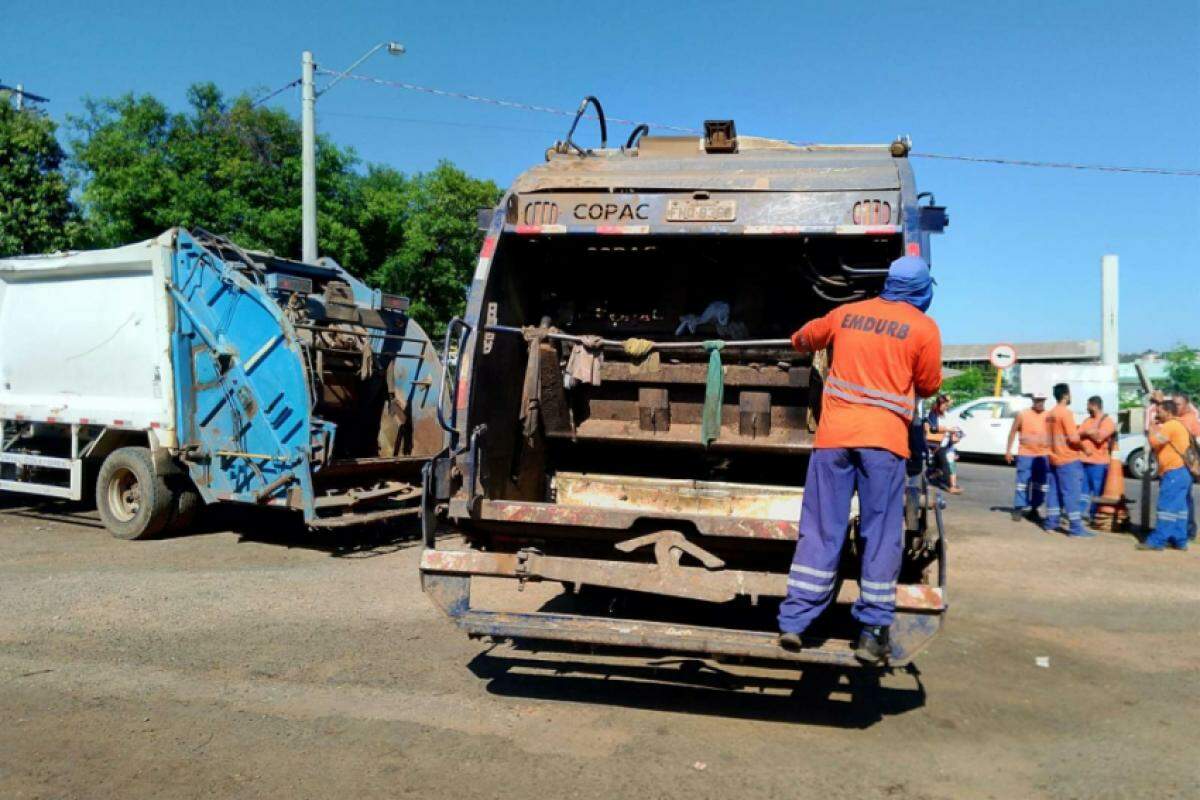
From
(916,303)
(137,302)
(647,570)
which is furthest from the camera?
(137,302)

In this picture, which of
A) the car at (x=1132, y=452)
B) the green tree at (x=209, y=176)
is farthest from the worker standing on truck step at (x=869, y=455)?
the car at (x=1132, y=452)

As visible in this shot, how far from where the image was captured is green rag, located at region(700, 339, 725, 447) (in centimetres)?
468

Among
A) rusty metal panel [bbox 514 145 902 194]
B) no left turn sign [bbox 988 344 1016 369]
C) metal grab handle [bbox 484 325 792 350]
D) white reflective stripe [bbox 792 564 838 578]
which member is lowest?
white reflective stripe [bbox 792 564 838 578]

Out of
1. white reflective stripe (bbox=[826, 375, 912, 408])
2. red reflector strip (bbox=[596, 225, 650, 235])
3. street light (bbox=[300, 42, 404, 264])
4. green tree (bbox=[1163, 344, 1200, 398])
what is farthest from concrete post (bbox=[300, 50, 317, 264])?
green tree (bbox=[1163, 344, 1200, 398])

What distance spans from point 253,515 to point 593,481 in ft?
17.5

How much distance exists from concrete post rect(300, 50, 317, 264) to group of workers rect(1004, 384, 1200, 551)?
29.5ft

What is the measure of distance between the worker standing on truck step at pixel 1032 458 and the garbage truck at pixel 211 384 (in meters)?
6.58

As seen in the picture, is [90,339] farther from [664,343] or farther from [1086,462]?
[1086,462]

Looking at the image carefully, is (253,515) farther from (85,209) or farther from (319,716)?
(85,209)

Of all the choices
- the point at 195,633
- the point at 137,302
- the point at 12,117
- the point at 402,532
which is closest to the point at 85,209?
the point at 12,117

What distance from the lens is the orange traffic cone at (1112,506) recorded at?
9.89 metres

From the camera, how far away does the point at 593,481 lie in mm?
5520

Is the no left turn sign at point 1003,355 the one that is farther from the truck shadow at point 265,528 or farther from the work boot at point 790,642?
the work boot at point 790,642

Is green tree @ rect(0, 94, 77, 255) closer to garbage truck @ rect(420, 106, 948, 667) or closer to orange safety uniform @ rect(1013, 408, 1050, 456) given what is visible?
garbage truck @ rect(420, 106, 948, 667)
